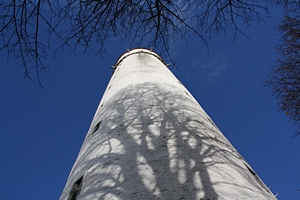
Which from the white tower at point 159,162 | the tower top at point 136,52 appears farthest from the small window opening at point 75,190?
the tower top at point 136,52

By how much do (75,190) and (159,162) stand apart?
95cm

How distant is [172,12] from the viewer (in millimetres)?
3979

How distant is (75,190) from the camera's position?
99.7 inches

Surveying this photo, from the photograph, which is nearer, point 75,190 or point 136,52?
point 75,190

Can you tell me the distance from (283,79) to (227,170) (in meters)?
6.20

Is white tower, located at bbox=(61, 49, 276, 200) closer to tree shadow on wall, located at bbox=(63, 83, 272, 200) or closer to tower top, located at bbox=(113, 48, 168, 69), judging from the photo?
tree shadow on wall, located at bbox=(63, 83, 272, 200)

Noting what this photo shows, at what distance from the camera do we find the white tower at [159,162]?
1970 millimetres

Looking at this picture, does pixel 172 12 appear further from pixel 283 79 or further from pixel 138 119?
pixel 283 79

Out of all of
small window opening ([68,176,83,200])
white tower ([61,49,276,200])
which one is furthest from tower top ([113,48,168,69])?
small window opening ([68,176,83,200])

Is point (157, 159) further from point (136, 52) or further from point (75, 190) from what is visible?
point (136, 52)

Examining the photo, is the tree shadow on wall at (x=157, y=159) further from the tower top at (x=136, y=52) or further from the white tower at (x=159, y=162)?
the tower top at (x=136, y=52)

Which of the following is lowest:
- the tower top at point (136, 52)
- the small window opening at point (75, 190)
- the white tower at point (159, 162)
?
the small window opening at point (75, 190)

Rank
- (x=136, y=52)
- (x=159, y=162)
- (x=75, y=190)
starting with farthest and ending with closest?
(x=136, y=52), (x=75, y=190), (x=159, y=162)

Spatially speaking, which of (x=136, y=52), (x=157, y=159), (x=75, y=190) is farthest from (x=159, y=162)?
(x=136, y=52)
